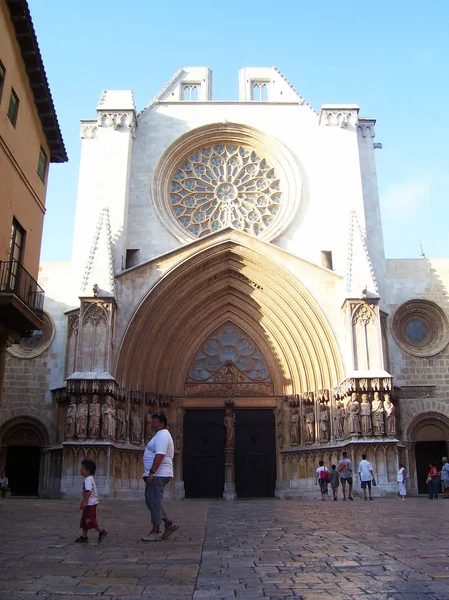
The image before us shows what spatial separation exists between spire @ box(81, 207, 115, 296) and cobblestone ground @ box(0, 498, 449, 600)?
35.9 feet

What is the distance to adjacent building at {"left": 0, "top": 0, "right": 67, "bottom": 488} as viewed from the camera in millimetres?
13656

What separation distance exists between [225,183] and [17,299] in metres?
13.3

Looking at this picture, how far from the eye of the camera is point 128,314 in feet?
66.7

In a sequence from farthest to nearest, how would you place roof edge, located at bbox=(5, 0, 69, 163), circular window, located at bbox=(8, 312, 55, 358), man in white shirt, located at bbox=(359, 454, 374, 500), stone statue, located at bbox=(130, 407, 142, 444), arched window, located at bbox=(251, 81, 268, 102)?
1. arched window, located at bbox=(251, 81, 268, 102)
2. circular window, located at bbox=(8, 312, 55, 358)
3. stone statue, located at bbox=(130, 407, 142, 444)
4. man in white shirt, located at bbox=(359, 454, 374, 500)
5. roof edge, located at bbox=(5, 0, 69, 163)

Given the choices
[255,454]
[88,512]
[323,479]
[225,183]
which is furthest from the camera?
[225,183]

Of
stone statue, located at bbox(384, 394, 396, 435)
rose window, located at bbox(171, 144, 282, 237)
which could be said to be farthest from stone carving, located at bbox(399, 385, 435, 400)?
rose window, located at bbox(171, 144, 282, 237)

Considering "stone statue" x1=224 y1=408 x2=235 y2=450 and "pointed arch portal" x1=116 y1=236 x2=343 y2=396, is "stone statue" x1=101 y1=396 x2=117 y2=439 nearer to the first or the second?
"pointed arch portal" x1=116 y1=236 x2=343 y2=396

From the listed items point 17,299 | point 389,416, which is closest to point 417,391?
point 389,416

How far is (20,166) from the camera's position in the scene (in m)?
14.8

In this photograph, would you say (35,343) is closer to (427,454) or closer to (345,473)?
(345,473)

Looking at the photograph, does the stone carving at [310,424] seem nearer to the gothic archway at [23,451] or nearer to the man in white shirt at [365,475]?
the man in white shirt at [365,475]

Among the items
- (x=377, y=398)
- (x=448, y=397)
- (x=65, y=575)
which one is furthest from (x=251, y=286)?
(x=65, y=575)

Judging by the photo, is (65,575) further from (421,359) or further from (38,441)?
(421,359)

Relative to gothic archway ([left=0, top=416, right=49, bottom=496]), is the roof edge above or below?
above
